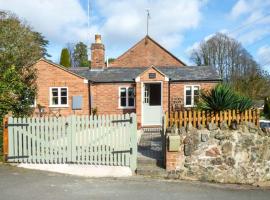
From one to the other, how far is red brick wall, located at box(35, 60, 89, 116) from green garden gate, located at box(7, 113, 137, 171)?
12.4 m

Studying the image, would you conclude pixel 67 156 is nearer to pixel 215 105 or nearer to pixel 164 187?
pixel 164 187

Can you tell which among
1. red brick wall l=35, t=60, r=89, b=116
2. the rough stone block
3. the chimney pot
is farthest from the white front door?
the rough stone block

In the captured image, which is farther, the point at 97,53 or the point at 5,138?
the point at 97,53

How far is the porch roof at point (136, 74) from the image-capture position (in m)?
23.4

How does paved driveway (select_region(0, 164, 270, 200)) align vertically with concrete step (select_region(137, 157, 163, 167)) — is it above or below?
below

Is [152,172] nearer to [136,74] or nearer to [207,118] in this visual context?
[207,118]

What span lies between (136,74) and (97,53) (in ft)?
11.9

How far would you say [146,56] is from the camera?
126 ft

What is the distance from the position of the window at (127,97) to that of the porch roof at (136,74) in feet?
2.15

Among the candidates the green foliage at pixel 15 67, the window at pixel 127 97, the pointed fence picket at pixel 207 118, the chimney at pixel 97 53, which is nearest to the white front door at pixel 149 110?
the window at pixel 127 97

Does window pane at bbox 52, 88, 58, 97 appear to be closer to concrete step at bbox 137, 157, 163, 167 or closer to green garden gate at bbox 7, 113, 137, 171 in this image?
green garden gate at bbox 7, 113, 137, 171

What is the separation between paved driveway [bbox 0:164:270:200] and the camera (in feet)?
26.8

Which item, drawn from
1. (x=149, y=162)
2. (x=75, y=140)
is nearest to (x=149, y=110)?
(x=149, y=162)

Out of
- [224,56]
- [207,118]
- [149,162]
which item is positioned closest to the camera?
[207,118]
